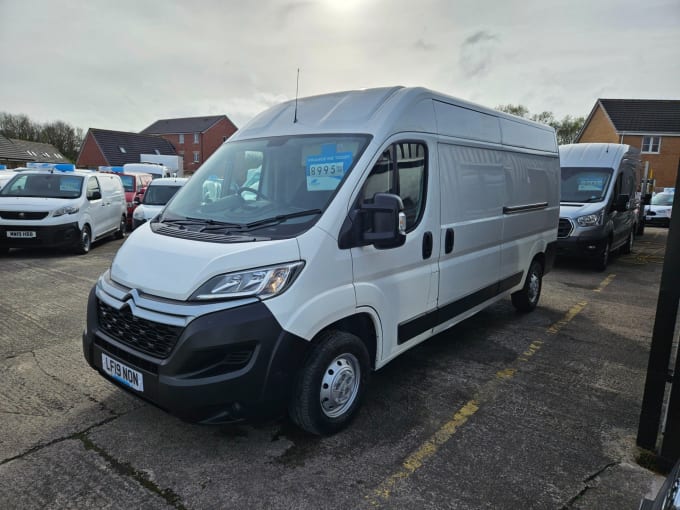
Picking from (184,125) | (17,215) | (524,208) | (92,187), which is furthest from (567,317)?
(184,125)

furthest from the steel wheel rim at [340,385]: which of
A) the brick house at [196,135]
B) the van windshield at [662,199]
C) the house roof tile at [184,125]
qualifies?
the house roof tile at [184,125]

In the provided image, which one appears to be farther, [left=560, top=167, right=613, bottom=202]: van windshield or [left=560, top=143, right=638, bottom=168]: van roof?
[left=560, top=143, right=638, bottom=168]: van roof

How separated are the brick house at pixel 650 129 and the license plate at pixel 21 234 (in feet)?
131

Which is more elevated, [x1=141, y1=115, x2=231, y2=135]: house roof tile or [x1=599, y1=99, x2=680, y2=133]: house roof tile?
[x1=141, y1=115, x2=231, y2=135]: house roof tile

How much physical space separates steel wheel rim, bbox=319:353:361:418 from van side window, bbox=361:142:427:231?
112 cm

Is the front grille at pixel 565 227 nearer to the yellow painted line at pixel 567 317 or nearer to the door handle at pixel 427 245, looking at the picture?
the yellow painted line at pixel 567 317

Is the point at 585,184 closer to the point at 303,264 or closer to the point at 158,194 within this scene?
the point at 303,264

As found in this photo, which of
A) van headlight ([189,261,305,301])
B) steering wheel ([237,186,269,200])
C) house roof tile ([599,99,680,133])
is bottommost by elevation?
van headlight ([189,261,305,301])

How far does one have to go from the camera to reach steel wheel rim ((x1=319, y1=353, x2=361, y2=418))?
3.05 meters

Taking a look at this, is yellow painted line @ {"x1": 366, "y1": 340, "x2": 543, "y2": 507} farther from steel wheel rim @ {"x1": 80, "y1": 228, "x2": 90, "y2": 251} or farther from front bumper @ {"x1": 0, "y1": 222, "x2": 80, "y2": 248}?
steel wheel rim @ {"x1": 80, "y1": 228, "x2": 90, "y2": 251}

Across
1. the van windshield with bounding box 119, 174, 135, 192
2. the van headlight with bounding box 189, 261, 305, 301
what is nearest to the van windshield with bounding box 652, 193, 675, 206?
the van windshield with bounding box 119, 174, 135, 192

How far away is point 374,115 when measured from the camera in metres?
3.41

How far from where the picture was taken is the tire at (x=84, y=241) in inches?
389

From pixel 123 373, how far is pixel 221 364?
2.39ft
